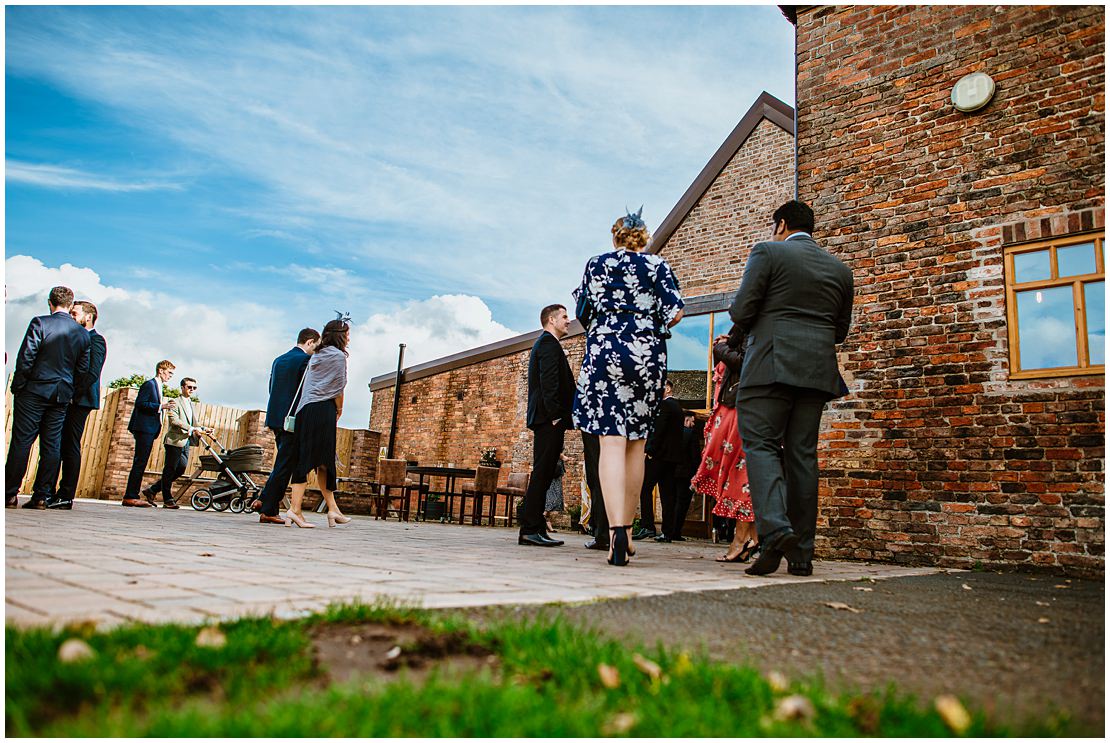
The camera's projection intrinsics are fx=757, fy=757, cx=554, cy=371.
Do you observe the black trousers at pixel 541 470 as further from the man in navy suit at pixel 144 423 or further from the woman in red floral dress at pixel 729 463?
the man in navy suit at pixel 144 423

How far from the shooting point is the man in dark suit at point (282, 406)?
22.9 feet

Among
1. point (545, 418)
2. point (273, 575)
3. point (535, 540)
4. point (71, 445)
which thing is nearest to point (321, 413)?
point (545, 418)

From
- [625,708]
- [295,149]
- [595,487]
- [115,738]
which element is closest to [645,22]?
[595,487]

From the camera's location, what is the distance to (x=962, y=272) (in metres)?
5.71

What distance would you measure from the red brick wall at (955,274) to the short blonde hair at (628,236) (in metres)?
2.31

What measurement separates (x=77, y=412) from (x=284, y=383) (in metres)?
1.86

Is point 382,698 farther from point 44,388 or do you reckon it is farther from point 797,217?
point 44,388

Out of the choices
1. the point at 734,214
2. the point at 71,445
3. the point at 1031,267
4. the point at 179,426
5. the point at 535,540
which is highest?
the point at 734,214

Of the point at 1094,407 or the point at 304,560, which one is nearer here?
the point at 304,560

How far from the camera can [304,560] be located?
3.51 meters

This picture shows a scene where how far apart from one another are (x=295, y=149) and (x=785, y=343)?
27.7 feet

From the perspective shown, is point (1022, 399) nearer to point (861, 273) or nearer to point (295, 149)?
point (861, 273)

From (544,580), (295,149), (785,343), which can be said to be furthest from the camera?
(295,149)

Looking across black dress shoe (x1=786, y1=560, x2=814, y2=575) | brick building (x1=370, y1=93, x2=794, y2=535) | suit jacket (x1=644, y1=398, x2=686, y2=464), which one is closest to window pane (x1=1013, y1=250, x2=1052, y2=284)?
black dress shoe (x1=786, y1=560, x2=814, y2=575)
